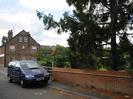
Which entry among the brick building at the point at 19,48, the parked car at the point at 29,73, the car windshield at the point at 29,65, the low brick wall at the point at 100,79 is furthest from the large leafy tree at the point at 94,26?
the brick building at the point at 19,48

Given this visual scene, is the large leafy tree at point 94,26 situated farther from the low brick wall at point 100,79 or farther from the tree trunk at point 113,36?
the low brick wall at point 100,79

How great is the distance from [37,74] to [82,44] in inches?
148

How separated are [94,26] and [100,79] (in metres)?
3.02

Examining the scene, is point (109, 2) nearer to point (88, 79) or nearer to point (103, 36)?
point (103, 36)

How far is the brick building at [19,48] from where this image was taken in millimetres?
86625

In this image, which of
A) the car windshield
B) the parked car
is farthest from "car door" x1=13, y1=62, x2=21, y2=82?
the car windshield

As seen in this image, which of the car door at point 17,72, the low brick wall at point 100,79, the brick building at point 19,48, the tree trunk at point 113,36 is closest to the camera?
the low brick wall at point 100,79

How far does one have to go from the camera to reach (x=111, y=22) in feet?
56.2

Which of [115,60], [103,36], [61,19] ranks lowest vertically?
[115,60]

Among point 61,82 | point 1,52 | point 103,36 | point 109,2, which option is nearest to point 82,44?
point 103,36

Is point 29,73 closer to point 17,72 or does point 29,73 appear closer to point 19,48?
point 17,72

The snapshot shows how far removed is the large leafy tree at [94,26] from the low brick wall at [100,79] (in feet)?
3.20

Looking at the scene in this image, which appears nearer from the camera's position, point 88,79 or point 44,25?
point 88,79

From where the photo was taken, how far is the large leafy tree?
1727cm
